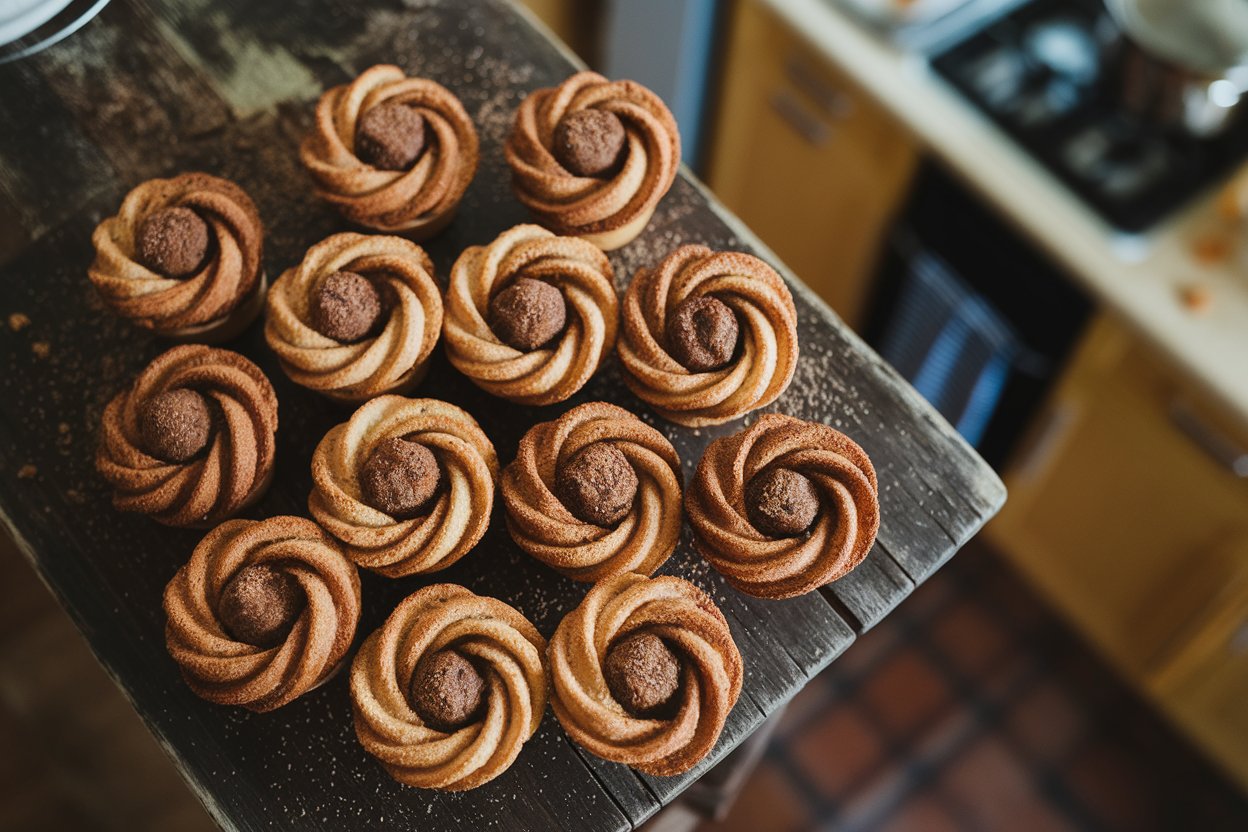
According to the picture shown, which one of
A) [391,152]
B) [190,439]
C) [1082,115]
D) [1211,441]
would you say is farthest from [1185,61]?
[190,439]

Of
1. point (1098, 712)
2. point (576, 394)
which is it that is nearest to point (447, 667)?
point (576, 394)

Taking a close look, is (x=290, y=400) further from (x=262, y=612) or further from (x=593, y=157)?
(x=593, y=157)

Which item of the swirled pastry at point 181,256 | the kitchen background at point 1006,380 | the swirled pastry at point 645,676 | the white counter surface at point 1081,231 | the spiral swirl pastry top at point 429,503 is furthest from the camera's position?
the kitchen background at point 1006,380

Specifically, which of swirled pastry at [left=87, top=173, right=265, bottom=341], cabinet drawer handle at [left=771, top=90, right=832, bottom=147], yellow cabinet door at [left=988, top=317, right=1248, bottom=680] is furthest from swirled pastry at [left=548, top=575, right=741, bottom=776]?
cabinet drawer handle at [left=771, top=90, right=832, bottom=147]

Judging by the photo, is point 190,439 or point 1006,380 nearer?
point 190,439

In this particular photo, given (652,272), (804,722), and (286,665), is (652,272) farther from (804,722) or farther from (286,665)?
(804,722)

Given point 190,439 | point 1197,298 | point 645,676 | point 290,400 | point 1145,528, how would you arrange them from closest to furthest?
point 645,676 < point 190,439 < point 290,400 < point 1197,298 < point 1145,528

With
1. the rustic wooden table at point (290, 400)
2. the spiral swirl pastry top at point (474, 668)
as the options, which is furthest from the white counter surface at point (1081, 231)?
the spiral swirl pastry top at point (474, 668)

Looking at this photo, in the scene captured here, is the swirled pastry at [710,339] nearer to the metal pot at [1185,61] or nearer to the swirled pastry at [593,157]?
the swirled pastry at [593,157]
